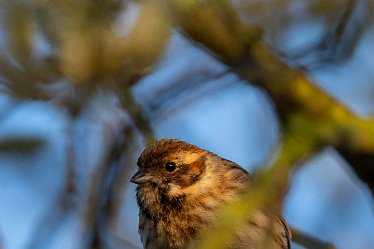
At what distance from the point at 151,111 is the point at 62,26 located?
57cm

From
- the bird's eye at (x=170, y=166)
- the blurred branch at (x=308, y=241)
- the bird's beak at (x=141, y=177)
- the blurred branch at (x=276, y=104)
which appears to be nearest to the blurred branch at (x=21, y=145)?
the blurred branch at (x=276, y=104)

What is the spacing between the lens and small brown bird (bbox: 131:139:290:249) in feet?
15.2

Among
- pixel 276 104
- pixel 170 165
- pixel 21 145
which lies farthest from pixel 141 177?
pixel 21 145

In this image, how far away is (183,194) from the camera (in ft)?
16.2

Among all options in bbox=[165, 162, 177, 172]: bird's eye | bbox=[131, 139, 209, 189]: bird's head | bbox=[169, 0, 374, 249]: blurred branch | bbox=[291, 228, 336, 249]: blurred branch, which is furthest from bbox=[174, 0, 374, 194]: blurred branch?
bbox=[165, 162, 177, 172]: bird's eye

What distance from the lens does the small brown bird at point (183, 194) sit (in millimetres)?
4629

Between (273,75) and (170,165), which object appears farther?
(170,165)

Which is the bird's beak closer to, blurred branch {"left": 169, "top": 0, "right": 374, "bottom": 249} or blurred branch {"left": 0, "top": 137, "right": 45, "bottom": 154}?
blurred branch {"left": 169, "top": 0, "right": 374, "bottom": 249}

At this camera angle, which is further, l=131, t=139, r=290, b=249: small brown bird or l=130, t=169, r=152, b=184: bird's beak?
l=130, t=169, r=152, b=184: bird's beak

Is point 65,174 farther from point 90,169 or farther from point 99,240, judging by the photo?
point 99,240

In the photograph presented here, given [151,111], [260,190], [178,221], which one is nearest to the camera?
[260,190]

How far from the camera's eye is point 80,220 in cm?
349

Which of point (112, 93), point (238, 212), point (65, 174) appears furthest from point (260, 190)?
point (65, 174)

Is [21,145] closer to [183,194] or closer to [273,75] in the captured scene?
[273,75]
